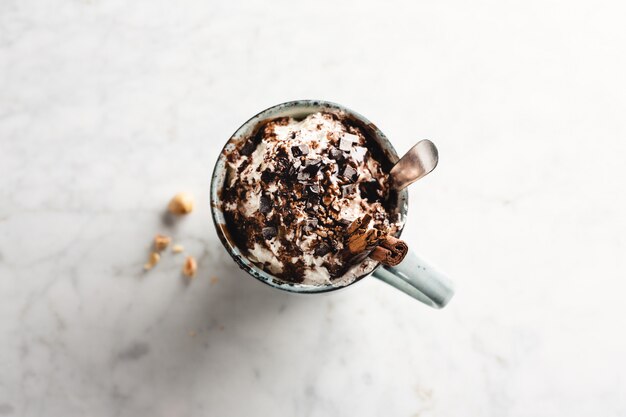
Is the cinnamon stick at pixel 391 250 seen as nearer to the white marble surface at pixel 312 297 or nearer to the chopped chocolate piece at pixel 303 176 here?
the chopped chocolate piece at pixel 303 176

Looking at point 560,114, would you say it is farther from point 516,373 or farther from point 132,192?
point 132,192

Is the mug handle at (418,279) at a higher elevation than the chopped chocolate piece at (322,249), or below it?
below

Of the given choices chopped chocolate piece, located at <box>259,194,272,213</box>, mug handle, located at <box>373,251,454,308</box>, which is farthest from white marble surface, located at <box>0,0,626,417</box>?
chopped chocolate piece, located at <box>259,194,272,213</box>

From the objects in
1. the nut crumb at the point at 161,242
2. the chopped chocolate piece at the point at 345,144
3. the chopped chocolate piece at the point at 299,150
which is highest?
the chopped chocolate piece at the point at 345,144

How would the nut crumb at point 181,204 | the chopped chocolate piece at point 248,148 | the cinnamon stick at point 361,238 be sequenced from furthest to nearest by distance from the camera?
the nut crumb at point 181,204 → the chopped chocolate piece at point 248,148 → the cinnamon stick at point 361,238

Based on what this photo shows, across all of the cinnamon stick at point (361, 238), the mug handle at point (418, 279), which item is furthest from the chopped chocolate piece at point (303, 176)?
the mug handle at point (418, 279)

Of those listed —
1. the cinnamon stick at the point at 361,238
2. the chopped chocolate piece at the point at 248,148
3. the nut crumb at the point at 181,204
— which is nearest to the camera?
the cinnamon stick at the point at 361,238

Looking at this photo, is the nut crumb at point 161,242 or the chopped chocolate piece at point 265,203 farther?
the nut crumb at point 161,242

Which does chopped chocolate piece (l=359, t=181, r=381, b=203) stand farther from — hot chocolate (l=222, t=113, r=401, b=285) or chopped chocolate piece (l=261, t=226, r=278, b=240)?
chopped chocolate piece (l=261, t=226, r=278, b=240)
